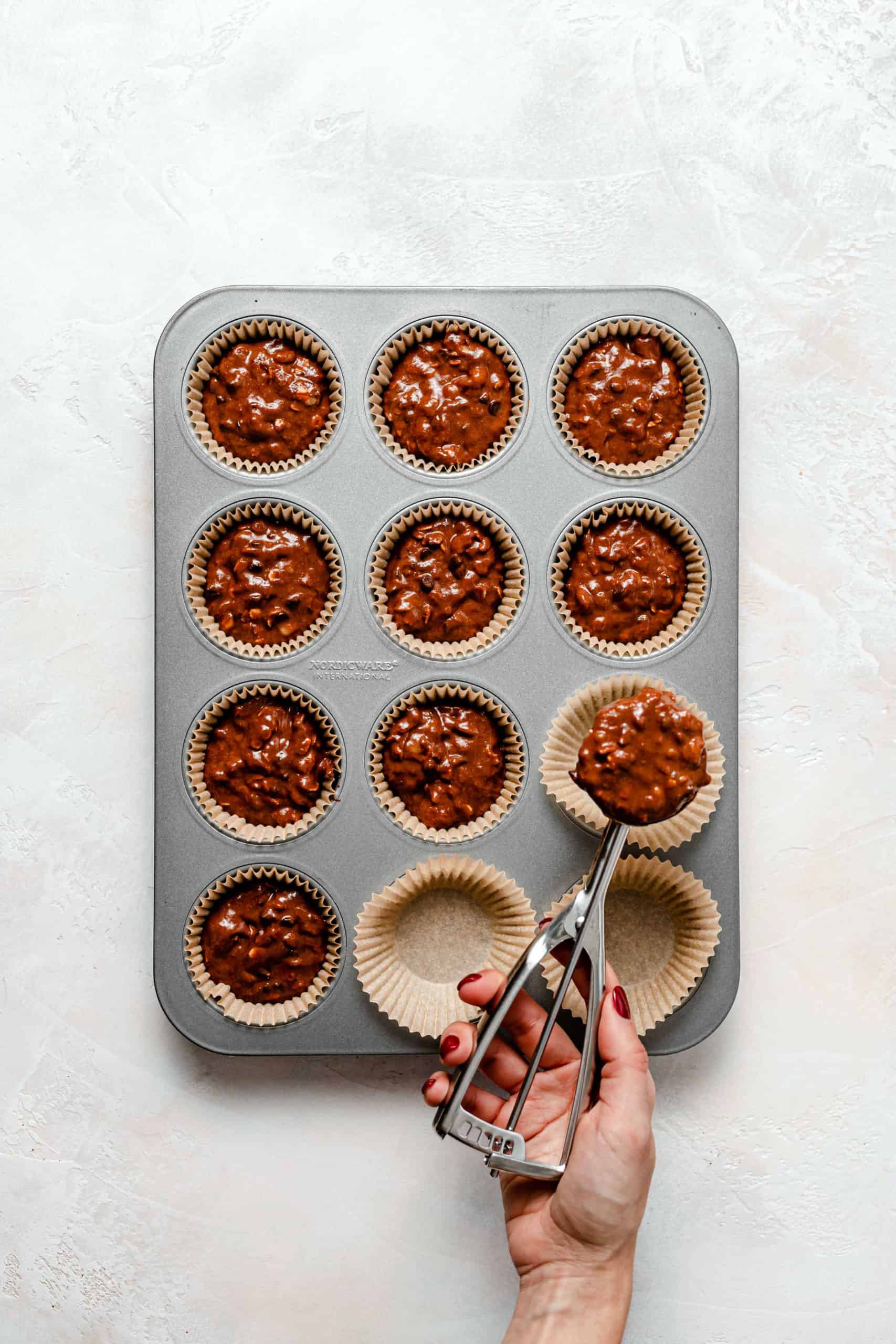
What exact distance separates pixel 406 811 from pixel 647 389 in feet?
4.04

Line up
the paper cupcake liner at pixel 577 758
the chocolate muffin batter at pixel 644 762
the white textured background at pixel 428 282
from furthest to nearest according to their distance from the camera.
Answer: the white textured background at pixel 428 282 → the paper cupcake liner at pixel 577 758 → the chocolate muffin batter at pixel 644 762

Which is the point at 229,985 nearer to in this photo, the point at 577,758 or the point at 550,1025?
the point at 550,1025

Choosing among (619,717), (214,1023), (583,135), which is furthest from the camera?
(583,135)

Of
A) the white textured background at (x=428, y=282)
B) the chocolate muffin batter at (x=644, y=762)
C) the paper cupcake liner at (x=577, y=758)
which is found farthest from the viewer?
the white textured background at (x=428, y=282)

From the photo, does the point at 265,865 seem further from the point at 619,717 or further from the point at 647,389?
the point at 647,389

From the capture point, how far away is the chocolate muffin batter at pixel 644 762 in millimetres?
2121

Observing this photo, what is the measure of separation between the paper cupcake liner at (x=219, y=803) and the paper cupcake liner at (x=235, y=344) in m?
0.56

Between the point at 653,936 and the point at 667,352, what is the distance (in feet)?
4.88

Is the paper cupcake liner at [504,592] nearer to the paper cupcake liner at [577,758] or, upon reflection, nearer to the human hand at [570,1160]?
the paper cupcake liner at [577,758]

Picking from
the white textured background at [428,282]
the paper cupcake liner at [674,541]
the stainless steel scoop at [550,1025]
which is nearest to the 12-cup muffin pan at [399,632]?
the paper cupcake liner at [674,541]

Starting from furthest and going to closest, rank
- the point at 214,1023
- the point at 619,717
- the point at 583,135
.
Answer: the point at 583,135 → the point at 214,1023 → the point at 619,717

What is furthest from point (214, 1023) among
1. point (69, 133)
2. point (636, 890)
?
point (69, 133)

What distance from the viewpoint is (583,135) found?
267cm

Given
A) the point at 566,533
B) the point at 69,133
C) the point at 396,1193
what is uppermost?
the point at 69,133
